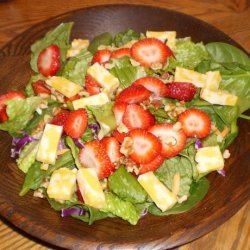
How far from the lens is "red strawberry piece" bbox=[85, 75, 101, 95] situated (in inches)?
47.0

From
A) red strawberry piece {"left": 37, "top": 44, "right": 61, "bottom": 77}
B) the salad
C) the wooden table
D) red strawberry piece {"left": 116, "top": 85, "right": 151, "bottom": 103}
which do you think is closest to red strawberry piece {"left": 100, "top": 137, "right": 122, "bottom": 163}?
the salad

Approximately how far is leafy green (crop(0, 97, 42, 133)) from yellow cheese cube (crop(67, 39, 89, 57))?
207 millimetres

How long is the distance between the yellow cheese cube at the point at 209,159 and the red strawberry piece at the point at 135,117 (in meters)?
0.16

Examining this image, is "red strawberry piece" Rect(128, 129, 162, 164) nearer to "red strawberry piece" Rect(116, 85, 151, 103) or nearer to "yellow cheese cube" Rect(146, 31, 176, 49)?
"red strawberry piece" Rect(116, 85, 151, 103)

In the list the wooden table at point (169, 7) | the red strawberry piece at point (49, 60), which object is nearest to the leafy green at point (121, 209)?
the red strawberry piece at point (49, 60)

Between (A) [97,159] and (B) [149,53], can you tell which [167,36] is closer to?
(B) [149,53]

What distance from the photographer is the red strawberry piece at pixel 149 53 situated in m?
1.22

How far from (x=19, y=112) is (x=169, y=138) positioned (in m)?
0.42

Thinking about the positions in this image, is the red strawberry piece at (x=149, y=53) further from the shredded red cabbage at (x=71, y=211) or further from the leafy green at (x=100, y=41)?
the shredded red cabbage at (x=71, y=211)

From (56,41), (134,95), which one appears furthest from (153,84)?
(56,41)

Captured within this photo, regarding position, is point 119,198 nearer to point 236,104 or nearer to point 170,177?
point 170,177

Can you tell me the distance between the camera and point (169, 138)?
106 cm

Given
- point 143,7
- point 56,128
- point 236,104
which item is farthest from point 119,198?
point 143,7

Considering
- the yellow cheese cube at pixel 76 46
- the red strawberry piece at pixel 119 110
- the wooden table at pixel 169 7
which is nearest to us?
the red strawberry piece at pixel 119 110
